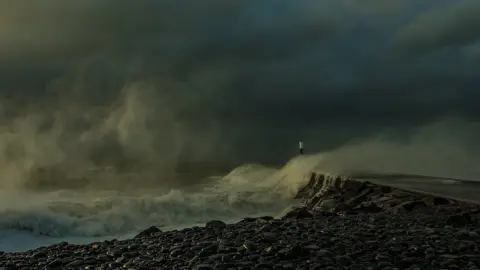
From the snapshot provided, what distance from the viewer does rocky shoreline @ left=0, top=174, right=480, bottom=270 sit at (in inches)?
187

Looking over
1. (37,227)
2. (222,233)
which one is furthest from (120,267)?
(37,227)

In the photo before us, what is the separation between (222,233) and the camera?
22.5 feet

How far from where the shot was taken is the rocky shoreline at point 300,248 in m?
4.75

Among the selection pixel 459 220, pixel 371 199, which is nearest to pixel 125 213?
pixel 371 199

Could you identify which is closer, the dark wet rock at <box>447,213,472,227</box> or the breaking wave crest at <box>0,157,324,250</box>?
the dark wet rock at <box>447,213,472,227</box>

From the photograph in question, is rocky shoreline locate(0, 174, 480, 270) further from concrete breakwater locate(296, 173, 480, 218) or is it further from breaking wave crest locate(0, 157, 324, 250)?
breaking wave crest locate(0, 157, 324, 250)

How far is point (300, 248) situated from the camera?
501cm

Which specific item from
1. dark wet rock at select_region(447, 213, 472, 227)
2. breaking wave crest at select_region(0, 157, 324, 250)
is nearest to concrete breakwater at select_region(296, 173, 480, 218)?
dark wet rock at select_region(447, 213, 472, 227)

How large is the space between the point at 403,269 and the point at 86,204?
511 inches

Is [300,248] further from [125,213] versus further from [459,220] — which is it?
[125,213]

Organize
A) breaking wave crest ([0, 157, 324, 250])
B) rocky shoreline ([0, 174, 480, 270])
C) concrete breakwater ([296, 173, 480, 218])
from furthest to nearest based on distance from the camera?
breaking wave crest ([0, 157, 324, 250]) < concrete breakwater ([296, 173, 480, 218]) < rocky shoreline ([0, 174, 480, 270])

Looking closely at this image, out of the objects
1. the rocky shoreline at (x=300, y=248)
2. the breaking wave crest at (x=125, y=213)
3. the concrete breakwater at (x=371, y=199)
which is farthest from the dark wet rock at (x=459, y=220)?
the breaking wave crest at (x=125, y=213)

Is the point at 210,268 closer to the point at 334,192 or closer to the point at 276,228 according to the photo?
the point at 276,228

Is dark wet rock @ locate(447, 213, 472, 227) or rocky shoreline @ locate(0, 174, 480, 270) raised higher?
dark wet rock @ locate(447, 213, 472, 227)
